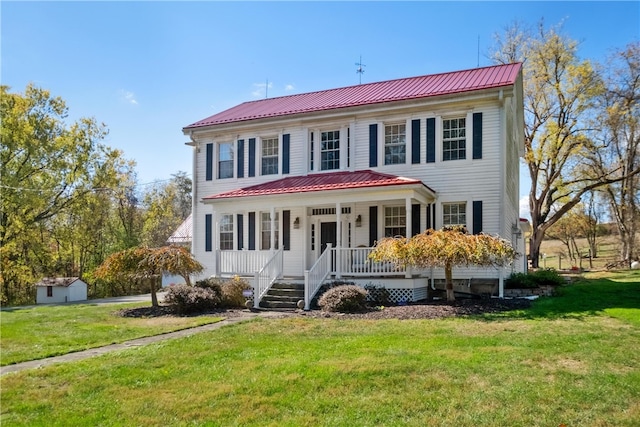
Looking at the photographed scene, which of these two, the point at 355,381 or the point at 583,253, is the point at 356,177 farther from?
the point at 583,253

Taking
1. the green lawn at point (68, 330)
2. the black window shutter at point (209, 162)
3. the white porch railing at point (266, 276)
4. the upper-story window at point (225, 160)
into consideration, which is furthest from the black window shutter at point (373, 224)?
the black window shutter at point (209, 162)

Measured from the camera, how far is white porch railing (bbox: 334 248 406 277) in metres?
14.3

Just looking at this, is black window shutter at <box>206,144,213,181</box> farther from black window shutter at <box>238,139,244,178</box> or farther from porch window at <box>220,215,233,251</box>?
porch window at <box>220,215,233,251</box>

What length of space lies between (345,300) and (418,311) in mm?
1738

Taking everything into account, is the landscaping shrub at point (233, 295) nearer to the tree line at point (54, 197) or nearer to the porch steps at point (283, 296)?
the porch steps at point (283, 296)

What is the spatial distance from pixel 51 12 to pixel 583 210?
37.2 m

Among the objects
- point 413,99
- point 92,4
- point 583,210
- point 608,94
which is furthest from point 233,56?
point 583,210

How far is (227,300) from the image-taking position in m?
14.0

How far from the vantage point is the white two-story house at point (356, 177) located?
14.7 meters

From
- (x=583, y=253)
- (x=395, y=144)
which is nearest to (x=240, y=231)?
(x=395, y=144)

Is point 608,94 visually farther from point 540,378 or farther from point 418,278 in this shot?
point 540,378

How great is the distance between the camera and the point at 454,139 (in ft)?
50.8

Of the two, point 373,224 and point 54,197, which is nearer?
point 373,224

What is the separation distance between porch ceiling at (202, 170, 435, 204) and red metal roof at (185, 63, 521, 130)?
2.34 m
